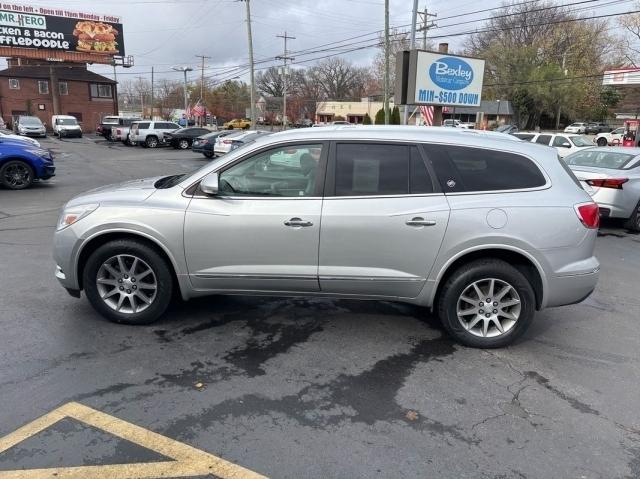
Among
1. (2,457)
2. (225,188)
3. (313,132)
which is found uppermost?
(313,132)

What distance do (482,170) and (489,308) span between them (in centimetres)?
112

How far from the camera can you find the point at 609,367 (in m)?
4.01

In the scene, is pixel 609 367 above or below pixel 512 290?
below

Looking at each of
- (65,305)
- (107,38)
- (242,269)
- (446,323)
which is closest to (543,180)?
(446,323)

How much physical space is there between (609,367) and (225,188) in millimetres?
3365

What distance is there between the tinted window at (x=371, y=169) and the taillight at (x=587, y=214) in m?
1.37

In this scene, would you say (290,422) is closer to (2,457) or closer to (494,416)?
Result: (494,416)

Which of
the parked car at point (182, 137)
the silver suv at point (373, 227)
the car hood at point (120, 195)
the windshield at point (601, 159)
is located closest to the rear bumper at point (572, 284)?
the silver suv at point (373, 227)

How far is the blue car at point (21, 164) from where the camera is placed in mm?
12461

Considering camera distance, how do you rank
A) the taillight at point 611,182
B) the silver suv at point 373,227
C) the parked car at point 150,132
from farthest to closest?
1. the parked car at point 150,132
2. the taillight at point 611,182
3. the silver suv at point 373,227

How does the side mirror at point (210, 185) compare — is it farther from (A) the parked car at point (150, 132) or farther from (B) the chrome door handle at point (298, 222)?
(A) the parked car at point (150, 132)

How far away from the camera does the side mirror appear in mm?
4117

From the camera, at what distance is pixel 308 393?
3469mm

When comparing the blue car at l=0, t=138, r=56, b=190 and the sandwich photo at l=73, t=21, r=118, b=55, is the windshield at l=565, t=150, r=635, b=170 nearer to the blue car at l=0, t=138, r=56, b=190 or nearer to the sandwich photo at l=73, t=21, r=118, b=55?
the blue car at l=0, t=138, r=56, b=190
